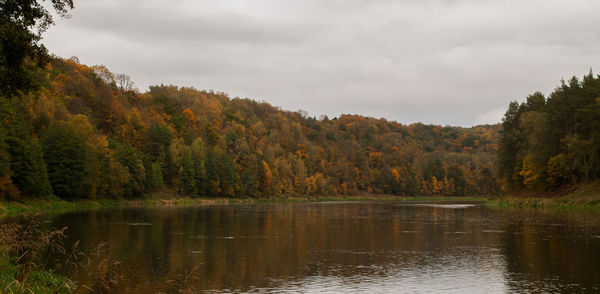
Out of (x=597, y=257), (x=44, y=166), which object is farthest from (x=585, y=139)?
(x=44, y=166)

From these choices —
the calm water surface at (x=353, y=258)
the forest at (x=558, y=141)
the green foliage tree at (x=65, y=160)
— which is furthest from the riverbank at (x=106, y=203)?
the forest at (x=558, y=141)

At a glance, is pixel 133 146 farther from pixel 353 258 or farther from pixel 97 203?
pixel 353 258

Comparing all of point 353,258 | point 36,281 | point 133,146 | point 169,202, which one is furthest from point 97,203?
point 36,281

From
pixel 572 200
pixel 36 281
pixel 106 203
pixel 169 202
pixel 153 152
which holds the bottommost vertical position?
pixel 169 202

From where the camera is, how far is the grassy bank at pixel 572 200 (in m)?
63.6

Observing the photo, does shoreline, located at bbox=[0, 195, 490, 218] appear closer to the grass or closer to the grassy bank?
the grass

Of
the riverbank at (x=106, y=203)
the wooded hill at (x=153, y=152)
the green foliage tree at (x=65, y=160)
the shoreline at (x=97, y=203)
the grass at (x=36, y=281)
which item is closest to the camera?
the grass at (x=36, y=281)

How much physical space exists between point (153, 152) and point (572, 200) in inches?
2903

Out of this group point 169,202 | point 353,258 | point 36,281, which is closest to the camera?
point 36,281

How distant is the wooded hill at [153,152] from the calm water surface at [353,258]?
431 inches

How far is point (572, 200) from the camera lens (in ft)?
221

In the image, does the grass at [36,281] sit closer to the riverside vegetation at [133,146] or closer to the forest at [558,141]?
the riverside vegetation at [133,146]

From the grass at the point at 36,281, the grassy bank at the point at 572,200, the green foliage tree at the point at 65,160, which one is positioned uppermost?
the green foliage tree at the point at 65,160

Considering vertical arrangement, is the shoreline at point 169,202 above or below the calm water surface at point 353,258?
above
